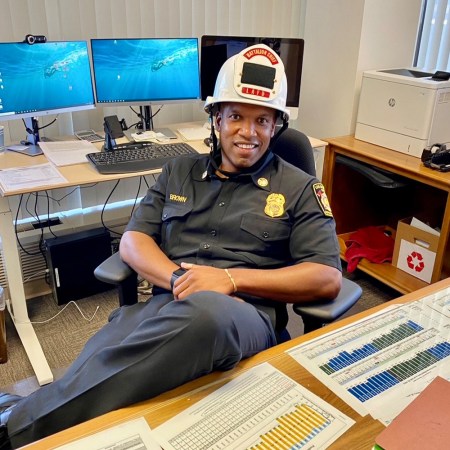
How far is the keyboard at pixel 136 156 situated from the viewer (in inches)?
81.9

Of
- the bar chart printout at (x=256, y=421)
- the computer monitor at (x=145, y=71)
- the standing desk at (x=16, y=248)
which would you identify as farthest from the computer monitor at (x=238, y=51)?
the bar chart printout at (x=256, y=421)

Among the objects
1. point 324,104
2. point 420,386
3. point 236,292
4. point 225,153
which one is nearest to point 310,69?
point 324,104

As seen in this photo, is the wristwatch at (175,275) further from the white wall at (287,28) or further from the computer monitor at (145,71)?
the white wall at (287,28)

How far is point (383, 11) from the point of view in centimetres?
272

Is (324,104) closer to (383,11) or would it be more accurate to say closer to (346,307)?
(383,11)

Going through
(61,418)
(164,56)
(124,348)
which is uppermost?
(164,56)

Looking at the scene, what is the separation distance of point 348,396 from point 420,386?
155 mm

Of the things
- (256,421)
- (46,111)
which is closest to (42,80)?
(46,111)

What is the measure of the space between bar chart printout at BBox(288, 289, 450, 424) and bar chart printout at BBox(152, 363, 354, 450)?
72 millimetres

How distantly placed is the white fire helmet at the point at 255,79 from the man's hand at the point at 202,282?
0.49 metres

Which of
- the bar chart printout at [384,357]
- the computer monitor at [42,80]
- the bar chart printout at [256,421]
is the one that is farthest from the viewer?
the computer monitor at [42,80]

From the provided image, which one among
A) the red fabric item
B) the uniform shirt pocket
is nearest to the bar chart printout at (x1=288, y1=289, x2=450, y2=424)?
the uniform shirt pocket

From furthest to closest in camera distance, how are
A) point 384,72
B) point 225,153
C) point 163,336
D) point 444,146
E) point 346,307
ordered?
1. point 384,72
2. point 444,146
3. point 225,153
4. point 346,307
5. point 163,336

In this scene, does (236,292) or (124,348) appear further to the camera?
(236,292)
